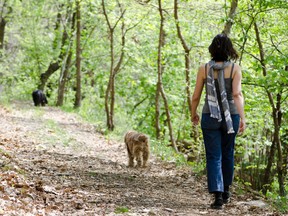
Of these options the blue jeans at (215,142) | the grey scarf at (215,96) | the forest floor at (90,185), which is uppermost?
the grey scarf at (215,96)

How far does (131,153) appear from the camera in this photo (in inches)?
405

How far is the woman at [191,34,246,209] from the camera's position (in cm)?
595

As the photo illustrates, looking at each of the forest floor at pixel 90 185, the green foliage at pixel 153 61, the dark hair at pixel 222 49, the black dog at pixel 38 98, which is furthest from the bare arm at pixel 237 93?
the black dog at pixel 38 98

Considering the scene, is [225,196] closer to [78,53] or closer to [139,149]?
[139,149]

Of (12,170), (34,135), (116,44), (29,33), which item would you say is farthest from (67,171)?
(29,33)

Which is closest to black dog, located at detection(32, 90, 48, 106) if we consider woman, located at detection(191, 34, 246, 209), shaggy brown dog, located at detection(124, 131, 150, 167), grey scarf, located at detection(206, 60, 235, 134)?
shaggy brown dog, located at detection(124, 131, 150, 167)

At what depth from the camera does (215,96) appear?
5.97 metres

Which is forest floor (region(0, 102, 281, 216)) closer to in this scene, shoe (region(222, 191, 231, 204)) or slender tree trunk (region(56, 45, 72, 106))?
shoe (region(222, 191, 231, 204))

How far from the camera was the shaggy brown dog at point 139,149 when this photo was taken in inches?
401

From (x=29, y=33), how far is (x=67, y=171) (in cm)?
2465

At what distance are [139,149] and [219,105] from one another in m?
4.35

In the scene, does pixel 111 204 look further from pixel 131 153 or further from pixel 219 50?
pixel 131 153

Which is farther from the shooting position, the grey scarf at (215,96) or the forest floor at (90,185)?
the grey scarf at (215,96)

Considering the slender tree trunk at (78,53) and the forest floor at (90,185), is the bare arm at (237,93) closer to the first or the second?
the forest floor at (90,185)
